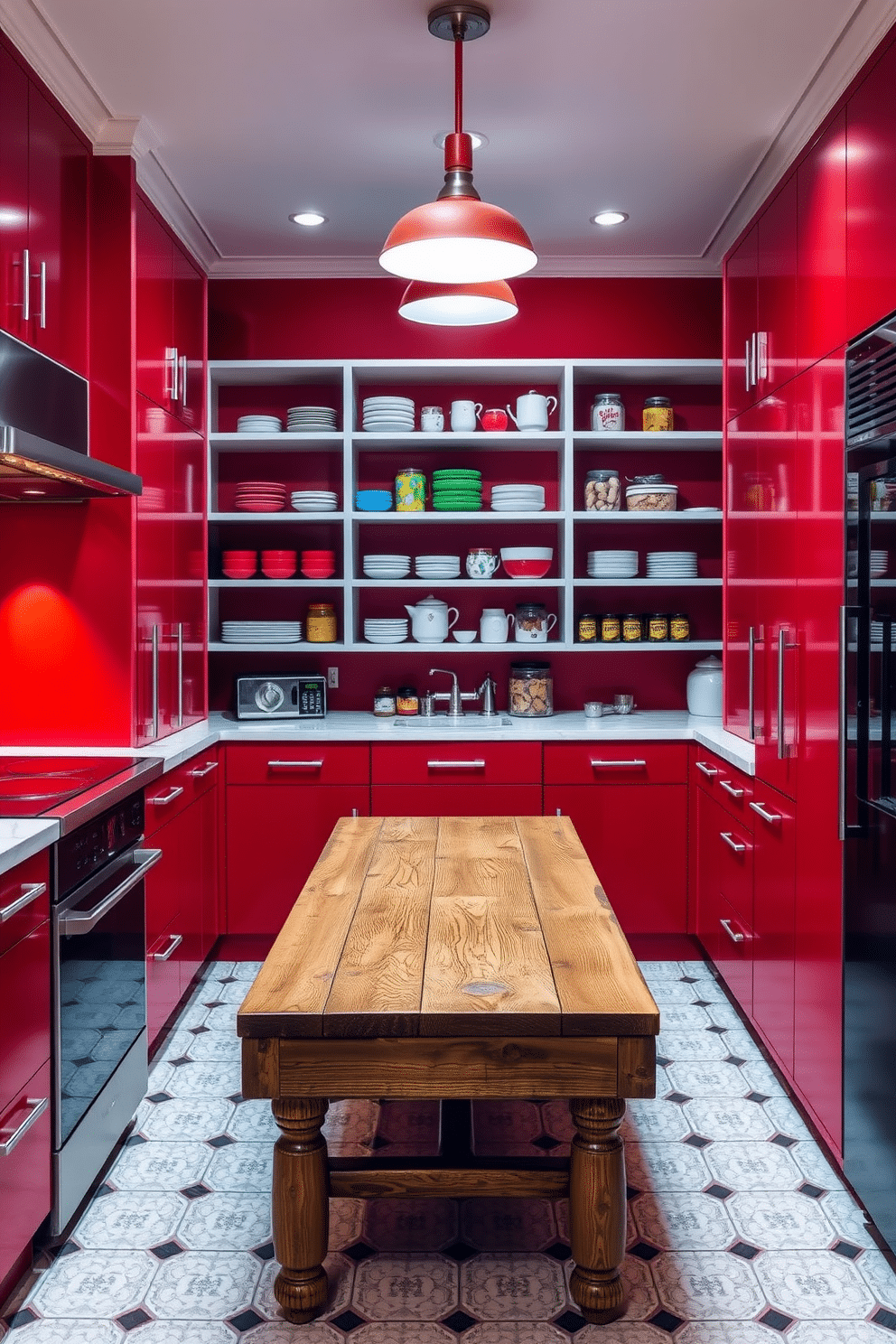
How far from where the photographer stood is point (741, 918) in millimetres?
3240

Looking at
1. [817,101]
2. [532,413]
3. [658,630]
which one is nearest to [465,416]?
[532,413]

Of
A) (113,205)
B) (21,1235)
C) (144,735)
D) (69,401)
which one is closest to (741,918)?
(144,735)

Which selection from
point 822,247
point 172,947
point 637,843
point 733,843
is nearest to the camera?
point 822,247

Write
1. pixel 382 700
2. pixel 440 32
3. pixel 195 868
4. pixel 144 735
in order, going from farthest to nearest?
1. pixel 382 700
2. pixel 195 868
3. pixel 144 735
4. pixel 440 32

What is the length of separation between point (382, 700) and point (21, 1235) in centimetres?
255

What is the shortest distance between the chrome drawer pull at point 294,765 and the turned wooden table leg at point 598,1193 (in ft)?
6.96

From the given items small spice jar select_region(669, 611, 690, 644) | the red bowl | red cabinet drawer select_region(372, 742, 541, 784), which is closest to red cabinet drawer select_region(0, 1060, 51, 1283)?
red cabinet drawer select_region(372, 742, 541, 784)

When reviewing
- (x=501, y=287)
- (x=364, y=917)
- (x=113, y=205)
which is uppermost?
(x=113, y=205)

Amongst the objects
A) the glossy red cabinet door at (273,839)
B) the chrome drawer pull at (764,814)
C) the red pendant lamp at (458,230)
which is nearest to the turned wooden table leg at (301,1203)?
the chrome drawer pull at (764,814)

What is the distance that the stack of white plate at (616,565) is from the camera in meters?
4.13

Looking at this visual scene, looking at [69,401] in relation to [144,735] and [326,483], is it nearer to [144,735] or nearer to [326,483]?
[144,735]

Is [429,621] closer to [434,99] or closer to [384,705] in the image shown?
[384,705]

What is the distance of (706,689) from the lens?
4.14 metres

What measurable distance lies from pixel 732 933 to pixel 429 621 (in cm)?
165
